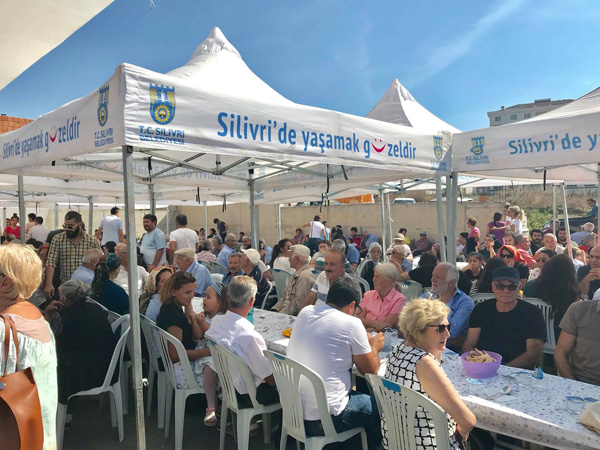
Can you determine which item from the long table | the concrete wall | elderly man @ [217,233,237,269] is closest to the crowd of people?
the long table

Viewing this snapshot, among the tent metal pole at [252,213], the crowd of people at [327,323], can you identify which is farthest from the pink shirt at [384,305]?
the tent metal pole at [252,213]

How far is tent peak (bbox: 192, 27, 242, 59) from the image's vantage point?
5.19 meters

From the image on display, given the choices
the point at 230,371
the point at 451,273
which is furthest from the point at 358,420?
the point at 451,273

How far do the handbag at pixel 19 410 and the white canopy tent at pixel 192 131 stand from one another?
118 centimetres

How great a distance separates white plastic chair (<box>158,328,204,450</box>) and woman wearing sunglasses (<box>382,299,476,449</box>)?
148 centimetres

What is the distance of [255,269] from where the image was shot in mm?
5312

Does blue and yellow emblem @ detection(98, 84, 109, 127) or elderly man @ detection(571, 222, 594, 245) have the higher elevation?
blue and yellow emblem @ detection(98, 84, 109, 127)

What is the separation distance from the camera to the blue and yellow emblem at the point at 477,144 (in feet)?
14.3

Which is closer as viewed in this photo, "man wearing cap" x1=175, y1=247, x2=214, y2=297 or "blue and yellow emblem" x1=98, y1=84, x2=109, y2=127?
"blue and yellow emblem" x1=98, y1=84, x2=109, y2=127

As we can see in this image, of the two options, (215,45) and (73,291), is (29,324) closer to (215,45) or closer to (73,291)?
(73,291)

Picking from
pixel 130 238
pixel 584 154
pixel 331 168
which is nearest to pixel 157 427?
pixel 130 238

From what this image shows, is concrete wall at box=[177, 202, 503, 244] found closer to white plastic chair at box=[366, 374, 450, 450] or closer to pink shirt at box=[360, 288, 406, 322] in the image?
pink shirt at box=[360, 288, 406, 322]

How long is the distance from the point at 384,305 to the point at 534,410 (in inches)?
68.5

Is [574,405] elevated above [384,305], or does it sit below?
below
